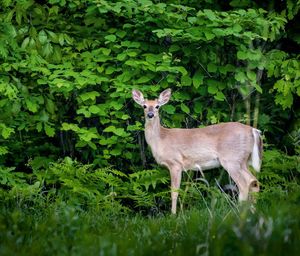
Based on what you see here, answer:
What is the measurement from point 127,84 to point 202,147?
1264mm

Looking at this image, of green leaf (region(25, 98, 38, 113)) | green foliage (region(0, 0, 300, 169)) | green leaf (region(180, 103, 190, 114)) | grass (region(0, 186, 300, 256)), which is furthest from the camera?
green leaf (region(180, 103, 190, 114))

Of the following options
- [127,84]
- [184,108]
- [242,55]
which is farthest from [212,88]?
[127,84]

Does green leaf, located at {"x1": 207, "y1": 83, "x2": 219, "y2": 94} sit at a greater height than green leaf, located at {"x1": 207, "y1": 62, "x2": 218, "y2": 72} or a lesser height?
lesser

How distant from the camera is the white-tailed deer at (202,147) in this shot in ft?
25.3

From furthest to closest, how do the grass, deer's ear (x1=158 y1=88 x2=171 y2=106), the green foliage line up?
deer's ear (x1=158 y1=88 x2=171 y2=106)
the green foliage
the grass

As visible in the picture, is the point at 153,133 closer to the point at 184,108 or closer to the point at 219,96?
the point at 184,108

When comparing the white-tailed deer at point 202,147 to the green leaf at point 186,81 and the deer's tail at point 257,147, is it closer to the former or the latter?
the deer's tail at point 257,147

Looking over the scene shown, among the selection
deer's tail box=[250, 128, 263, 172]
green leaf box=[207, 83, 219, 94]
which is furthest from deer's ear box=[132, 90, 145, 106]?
deer's tail box=[250, 128, 263, 172]

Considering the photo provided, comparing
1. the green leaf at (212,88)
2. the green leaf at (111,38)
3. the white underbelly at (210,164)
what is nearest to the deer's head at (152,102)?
the green leaf at (212,88)

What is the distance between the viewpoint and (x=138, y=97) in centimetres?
784

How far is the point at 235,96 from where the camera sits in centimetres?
862

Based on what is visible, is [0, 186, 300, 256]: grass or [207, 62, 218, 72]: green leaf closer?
Answer: [0, 186, 300, 256]: grass

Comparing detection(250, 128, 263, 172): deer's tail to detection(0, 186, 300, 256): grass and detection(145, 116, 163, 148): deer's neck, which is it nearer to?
detection(145, 116, 163, 148): deer's neck

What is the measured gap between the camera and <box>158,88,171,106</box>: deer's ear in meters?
7.83
